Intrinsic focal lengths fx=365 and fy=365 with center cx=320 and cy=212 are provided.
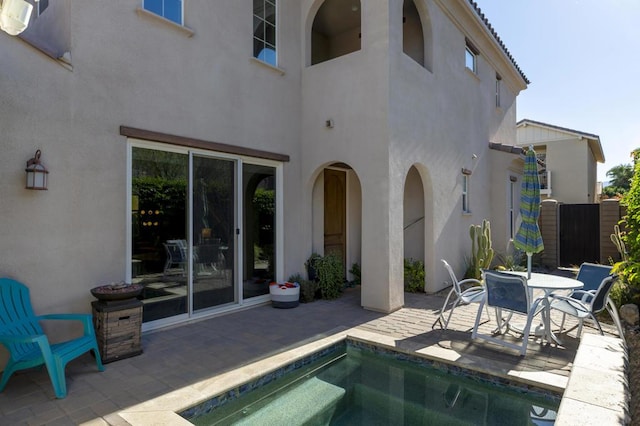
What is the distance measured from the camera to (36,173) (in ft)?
16.6

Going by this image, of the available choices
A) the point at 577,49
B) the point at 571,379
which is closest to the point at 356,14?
the point at 577,49

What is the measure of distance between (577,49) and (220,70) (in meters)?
12.4

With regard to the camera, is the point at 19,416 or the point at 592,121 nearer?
the point at 19,416

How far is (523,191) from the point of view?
6770 millimetres

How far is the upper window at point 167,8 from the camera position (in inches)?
258

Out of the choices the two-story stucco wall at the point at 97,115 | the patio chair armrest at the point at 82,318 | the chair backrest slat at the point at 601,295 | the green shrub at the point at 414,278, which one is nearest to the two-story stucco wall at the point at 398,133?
the green shrub at the point at 414,278

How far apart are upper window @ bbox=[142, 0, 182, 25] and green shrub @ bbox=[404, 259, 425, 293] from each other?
783 centimetres

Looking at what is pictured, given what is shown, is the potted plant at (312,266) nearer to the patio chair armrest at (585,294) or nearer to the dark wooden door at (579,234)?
the patio chair armrest at (585,294)

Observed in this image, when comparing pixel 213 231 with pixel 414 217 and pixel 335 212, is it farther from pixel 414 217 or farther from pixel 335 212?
pixel 414 217

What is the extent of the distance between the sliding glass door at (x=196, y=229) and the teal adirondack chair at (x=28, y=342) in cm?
165

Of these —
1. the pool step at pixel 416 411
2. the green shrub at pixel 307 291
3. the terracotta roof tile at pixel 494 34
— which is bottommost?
the pool step at pixel 416 411

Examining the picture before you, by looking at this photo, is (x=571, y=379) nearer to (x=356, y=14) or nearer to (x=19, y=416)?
(x=19, y=416)


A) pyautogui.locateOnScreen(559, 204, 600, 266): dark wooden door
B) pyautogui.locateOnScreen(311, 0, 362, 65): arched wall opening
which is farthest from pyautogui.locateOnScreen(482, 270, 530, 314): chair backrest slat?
pyautogui.locateOnScreen(559, 204, 600, 266): dark wooden door

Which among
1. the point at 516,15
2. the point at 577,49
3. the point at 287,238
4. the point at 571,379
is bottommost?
the point at 571,379
